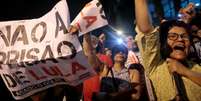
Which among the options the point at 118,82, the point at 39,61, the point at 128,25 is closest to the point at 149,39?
the point at 39,61

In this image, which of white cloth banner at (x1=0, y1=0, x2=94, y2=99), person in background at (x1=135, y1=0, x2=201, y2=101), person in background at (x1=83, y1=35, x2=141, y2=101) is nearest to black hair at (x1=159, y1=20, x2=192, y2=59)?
person in background at (x1=135, y1=0, x2=201, y2=101)

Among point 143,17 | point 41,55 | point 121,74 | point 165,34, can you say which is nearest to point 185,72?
point 165,34

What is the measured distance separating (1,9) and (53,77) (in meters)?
6.16

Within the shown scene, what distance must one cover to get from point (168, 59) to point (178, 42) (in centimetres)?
21

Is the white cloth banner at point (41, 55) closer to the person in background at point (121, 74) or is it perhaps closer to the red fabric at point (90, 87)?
the person in background at point (121, 74)

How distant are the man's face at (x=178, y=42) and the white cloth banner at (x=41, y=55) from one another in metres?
1.40

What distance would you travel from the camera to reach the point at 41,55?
185 inches

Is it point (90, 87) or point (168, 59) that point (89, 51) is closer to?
point (90, 87)

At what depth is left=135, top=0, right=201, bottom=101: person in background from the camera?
10.2 ft

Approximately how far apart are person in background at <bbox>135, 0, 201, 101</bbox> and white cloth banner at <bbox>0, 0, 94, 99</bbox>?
49.7 inches

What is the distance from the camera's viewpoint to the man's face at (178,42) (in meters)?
3.22

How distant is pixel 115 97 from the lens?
15.4 ft

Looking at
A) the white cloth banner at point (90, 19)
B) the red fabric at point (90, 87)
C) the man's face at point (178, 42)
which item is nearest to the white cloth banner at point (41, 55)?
the white cloth banner at point (90, 19)

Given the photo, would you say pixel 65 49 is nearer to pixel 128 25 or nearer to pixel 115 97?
pixel 115 97
